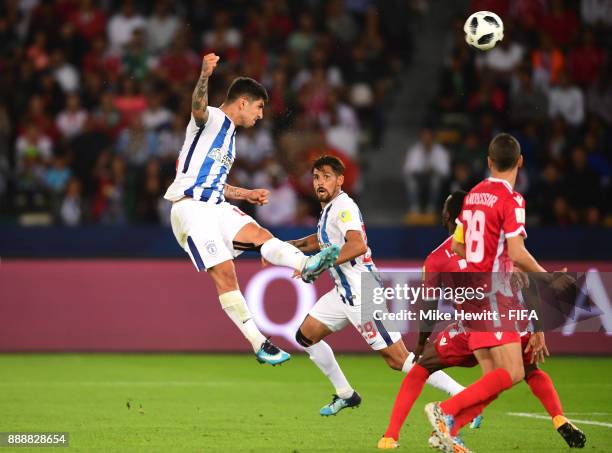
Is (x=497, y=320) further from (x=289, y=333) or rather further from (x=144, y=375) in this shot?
(x=289, y=333)

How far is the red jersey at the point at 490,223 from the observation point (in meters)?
7.83

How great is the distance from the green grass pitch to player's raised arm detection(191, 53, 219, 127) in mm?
2403

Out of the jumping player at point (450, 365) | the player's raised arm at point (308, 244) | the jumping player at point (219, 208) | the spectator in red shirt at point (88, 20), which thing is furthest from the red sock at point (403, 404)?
the spectator in red shirt at point (88, 20)

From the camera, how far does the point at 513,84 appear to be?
18.5m

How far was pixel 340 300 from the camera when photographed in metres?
10.2

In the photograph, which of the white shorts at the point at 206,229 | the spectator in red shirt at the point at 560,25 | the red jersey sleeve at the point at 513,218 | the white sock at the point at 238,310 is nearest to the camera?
the red jersey sleeve at the point at 513,218

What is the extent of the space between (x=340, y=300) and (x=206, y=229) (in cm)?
148

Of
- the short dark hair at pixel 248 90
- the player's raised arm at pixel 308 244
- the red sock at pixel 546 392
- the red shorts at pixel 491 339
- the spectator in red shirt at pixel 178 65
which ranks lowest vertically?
the red sock at pixel 546 392

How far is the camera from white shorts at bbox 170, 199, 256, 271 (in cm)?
935

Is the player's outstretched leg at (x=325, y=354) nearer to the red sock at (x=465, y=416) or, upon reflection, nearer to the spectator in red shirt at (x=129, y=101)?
the red sock at (x=465, y=416)

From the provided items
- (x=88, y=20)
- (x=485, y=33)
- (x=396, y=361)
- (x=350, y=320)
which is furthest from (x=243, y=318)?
(x=88, y=20)

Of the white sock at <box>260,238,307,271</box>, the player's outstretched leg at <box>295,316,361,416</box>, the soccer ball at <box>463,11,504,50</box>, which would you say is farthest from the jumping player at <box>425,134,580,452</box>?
the soccer ball at <box>463,11,504,50</box>

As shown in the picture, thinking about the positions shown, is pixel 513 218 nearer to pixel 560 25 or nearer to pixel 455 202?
pixel 455 202

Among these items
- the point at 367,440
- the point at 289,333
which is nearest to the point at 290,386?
the point at 289,333
